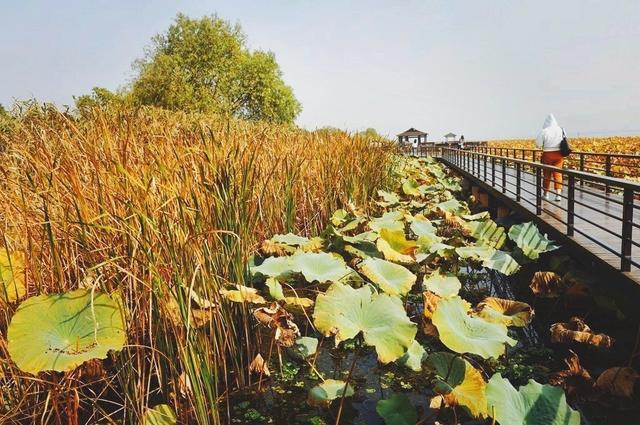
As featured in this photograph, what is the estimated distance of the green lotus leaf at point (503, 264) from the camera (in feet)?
11.4

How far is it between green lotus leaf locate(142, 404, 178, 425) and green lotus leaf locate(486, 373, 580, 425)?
1.24m

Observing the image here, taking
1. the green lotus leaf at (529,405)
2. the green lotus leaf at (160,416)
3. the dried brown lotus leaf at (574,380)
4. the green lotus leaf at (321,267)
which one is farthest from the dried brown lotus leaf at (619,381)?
the green lotus leaf at (160,416)

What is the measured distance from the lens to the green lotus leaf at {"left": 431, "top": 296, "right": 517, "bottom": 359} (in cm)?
204

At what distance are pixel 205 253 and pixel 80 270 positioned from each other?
520 mm

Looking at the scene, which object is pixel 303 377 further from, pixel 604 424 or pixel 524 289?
pixel 524 289

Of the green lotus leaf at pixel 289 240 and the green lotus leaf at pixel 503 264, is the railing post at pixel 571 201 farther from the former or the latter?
the green lotus leaf at pixel 289 240

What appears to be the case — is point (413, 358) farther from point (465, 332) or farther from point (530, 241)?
point (530, 241)

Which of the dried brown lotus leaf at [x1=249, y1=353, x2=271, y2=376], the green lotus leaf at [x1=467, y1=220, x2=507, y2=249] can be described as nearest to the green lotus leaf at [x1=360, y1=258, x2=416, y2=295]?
the dried brown lotus leaf at [x1=249, y1=353, x2=271, y2=376]

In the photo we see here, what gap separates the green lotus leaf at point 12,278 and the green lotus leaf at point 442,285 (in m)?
2.19

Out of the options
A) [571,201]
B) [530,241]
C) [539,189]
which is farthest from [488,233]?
[539,189]

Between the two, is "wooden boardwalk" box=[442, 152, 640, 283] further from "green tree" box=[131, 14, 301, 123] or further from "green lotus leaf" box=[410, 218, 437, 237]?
"green tree" box=[131, 14, 301, 123]

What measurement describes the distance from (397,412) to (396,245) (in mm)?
1622

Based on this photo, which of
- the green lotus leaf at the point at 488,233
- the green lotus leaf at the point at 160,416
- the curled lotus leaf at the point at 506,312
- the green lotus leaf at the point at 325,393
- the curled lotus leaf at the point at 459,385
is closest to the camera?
the green lotus leaf at the point at 160,416

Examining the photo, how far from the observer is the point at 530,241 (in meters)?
4.04
